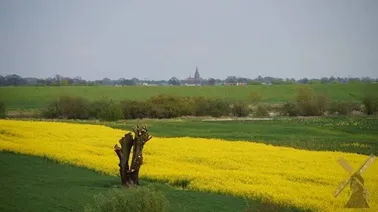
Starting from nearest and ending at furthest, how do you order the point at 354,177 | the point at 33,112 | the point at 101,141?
the point at 354,177
the point at 101,141
the point at 33,112

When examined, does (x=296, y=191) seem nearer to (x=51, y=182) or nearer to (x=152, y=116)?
(x=51, y=182)

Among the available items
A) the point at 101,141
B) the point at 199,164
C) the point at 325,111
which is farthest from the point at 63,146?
the point at 325,111

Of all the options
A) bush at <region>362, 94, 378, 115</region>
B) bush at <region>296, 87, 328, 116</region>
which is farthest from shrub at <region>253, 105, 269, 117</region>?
bush at <region>362, 94, 378, 115</region>

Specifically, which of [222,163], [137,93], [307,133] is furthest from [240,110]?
[222,163]

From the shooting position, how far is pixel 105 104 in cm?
6312

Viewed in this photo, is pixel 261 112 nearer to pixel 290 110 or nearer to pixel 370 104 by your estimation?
pixel 290 110

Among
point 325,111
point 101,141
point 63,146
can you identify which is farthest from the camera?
point 325,111

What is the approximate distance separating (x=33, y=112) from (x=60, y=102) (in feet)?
10.9

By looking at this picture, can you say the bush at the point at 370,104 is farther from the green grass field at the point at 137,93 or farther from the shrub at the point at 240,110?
the shrub at the point at 240,110

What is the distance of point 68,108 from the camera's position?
62938 millimetres

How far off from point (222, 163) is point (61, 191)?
29.9ft

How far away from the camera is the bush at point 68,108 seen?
6159cm

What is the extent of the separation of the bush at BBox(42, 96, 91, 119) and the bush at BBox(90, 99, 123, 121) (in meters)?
0.82

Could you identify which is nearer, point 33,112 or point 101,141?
point 101,141
